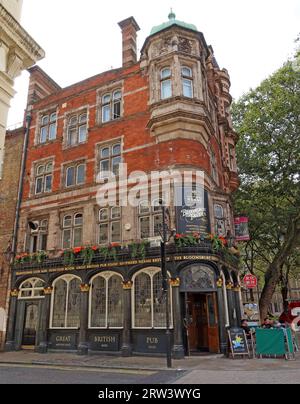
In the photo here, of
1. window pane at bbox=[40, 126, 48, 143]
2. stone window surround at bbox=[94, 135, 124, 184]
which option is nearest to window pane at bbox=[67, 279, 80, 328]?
stone window surround at bbox=[94, 135, 124, 184]

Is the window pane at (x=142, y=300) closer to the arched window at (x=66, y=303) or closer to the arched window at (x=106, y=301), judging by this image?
the arched window at (x=106, y=301)

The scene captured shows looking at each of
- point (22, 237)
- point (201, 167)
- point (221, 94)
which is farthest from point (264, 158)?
point (22, 237)

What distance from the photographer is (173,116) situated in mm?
16578

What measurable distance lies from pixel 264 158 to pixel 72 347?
18.2m

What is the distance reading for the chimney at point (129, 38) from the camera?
20625 millimetres

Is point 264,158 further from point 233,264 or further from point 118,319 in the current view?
point 118,319

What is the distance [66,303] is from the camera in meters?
17.4

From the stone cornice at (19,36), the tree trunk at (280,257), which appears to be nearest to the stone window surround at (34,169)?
the stone cornice at (19,36)

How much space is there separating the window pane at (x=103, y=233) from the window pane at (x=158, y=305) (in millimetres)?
3732

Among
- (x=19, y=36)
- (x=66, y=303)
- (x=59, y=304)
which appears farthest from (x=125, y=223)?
(x=19, y=36)

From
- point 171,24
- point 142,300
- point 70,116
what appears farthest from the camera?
point 70,116

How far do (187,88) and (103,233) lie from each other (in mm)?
8726

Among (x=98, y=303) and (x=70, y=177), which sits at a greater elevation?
(x=70, y=177)

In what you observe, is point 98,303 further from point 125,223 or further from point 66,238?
point 66,238
